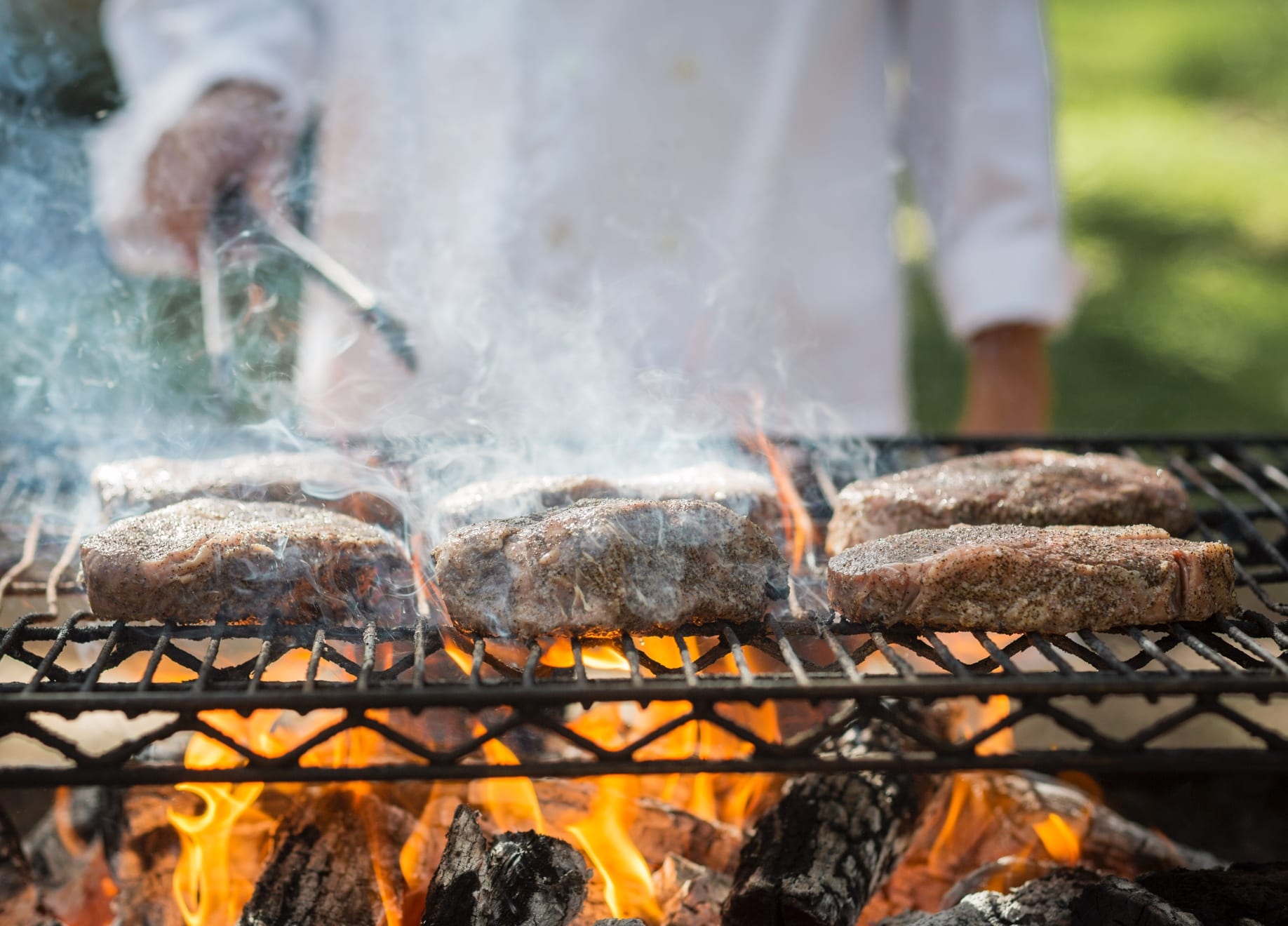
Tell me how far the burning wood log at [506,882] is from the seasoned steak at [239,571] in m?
0.56

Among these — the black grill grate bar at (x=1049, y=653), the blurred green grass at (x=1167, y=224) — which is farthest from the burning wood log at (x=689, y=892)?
the blurred green grass at (x=1167, y=224)

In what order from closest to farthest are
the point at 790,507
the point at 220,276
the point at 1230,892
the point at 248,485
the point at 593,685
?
1. the point at 593,685
2. the point at 1230,892
3. the point at 248,485
4. the point at 790,507
5. the point at 220,276

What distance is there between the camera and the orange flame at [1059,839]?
284 centimetres

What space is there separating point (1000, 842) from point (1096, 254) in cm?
893

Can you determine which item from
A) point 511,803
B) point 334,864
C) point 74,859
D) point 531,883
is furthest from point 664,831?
point 74,859

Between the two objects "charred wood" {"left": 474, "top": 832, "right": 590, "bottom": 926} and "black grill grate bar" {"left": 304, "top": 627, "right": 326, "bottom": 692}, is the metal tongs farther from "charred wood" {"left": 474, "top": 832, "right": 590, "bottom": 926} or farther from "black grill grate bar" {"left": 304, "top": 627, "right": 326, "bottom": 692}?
"charred wood" {"left": 474, "top": 832, "right": 590, "bottom": 926}

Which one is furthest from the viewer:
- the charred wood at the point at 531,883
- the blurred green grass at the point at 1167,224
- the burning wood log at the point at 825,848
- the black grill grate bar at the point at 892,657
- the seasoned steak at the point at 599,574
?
the blurred green grass at the point at 1167,224

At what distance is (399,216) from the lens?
13.9 feet

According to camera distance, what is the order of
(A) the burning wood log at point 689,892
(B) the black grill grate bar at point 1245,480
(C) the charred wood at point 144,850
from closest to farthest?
(A) the burning wood log at point 689,892 < (C) the charred wood at point 144,850 < (B) the black grill grate bar at point 1245,480

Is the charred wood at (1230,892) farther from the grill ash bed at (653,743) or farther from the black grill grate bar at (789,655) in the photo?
the black grill grate bar at (789,655)

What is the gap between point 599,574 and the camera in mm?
2145

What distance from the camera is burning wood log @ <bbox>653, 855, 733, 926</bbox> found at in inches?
100

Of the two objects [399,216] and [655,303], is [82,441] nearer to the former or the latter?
[399,216]

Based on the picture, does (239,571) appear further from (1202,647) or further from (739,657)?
(1202,647)
